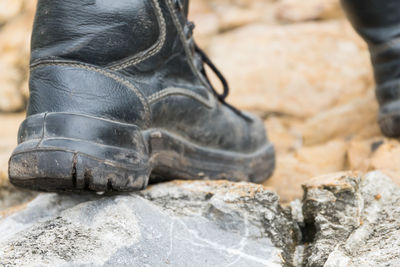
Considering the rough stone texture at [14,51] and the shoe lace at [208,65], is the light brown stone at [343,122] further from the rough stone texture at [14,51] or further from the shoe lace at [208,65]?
the rough stone texture at [14,51]

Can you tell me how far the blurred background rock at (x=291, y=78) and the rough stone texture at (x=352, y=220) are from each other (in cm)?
14

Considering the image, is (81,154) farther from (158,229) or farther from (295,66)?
(295,66)

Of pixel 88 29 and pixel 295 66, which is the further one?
pixel 295 66

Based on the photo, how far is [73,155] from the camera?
0.81 m

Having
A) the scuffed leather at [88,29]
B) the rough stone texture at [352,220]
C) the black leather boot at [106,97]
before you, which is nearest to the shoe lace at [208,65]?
the black leather boot at [106,97]

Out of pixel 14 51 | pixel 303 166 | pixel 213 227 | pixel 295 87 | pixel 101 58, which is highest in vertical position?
pixel 101 58

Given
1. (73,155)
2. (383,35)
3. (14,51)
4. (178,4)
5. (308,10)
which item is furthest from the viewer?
(14,51)

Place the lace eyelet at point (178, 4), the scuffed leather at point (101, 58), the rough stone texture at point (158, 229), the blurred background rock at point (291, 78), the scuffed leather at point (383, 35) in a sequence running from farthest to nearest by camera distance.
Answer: the blurred background rock at point (291, 78) → the scuffed leather at point (383, 35) → the lace eyelet at point (178, 4) → the scuffed leather at point (101, 58) → the rough stone texture at point (158, 229)

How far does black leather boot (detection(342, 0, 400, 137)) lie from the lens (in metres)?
1.34

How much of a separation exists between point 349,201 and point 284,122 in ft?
3.95

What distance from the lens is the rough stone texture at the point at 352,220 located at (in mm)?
780

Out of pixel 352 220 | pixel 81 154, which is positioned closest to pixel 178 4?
pixel 81 154

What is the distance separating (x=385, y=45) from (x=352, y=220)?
719 millimetres

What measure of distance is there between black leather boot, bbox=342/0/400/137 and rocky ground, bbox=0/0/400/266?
0.09 m
